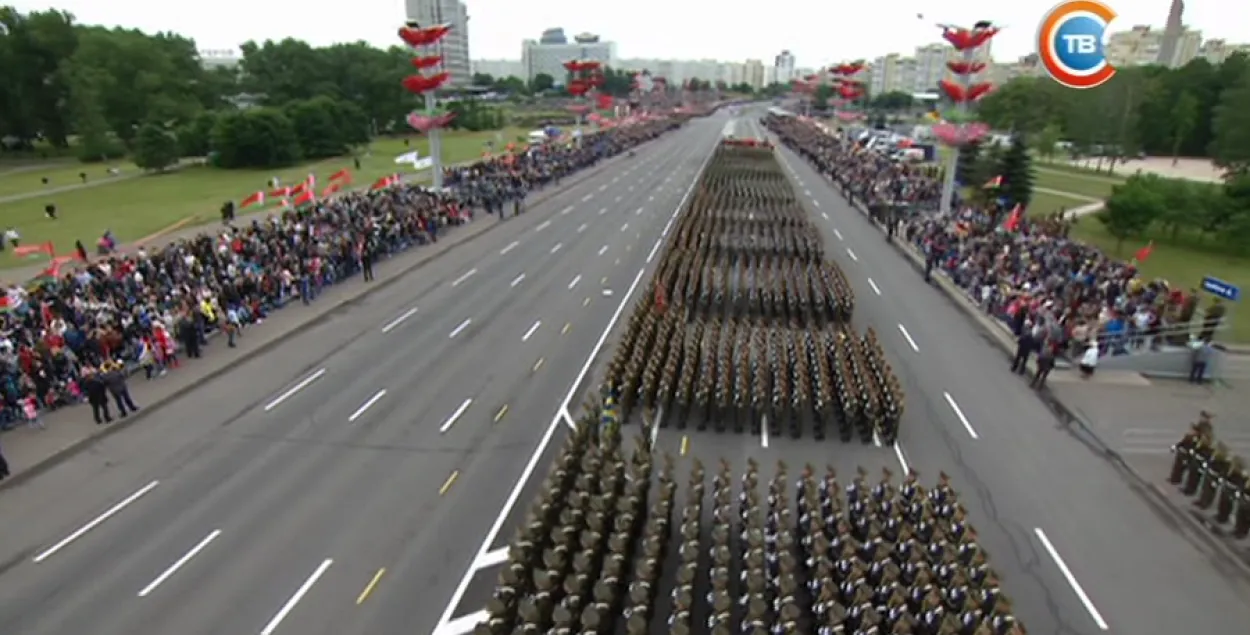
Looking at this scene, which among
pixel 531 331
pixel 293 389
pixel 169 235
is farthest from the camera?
pixel 169 235

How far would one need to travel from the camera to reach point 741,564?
437 inches

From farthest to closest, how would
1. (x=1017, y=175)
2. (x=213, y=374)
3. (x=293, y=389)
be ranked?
(x=1017, y=175) < (x=213, y=374) < (x=293, y=389)

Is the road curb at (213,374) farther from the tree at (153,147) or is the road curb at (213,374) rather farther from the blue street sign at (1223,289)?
the tree at (153,147)

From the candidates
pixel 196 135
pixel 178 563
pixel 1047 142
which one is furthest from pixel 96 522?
pixel 1047 142

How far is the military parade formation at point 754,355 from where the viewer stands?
51.7ft

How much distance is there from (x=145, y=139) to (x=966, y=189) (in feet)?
208

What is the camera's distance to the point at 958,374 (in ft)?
63.7

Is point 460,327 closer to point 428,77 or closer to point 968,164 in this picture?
point 428,77

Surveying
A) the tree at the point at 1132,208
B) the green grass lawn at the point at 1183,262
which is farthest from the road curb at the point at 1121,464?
the tree at the point at 1132,208

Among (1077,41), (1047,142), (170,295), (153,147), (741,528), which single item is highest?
(1077,41)

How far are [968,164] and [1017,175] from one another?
27.3 ft

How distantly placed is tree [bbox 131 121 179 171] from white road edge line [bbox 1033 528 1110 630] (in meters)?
66.5

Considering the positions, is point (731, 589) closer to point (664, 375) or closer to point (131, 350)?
point (664, 375)

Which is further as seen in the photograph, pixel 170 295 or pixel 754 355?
pixel 170 295
